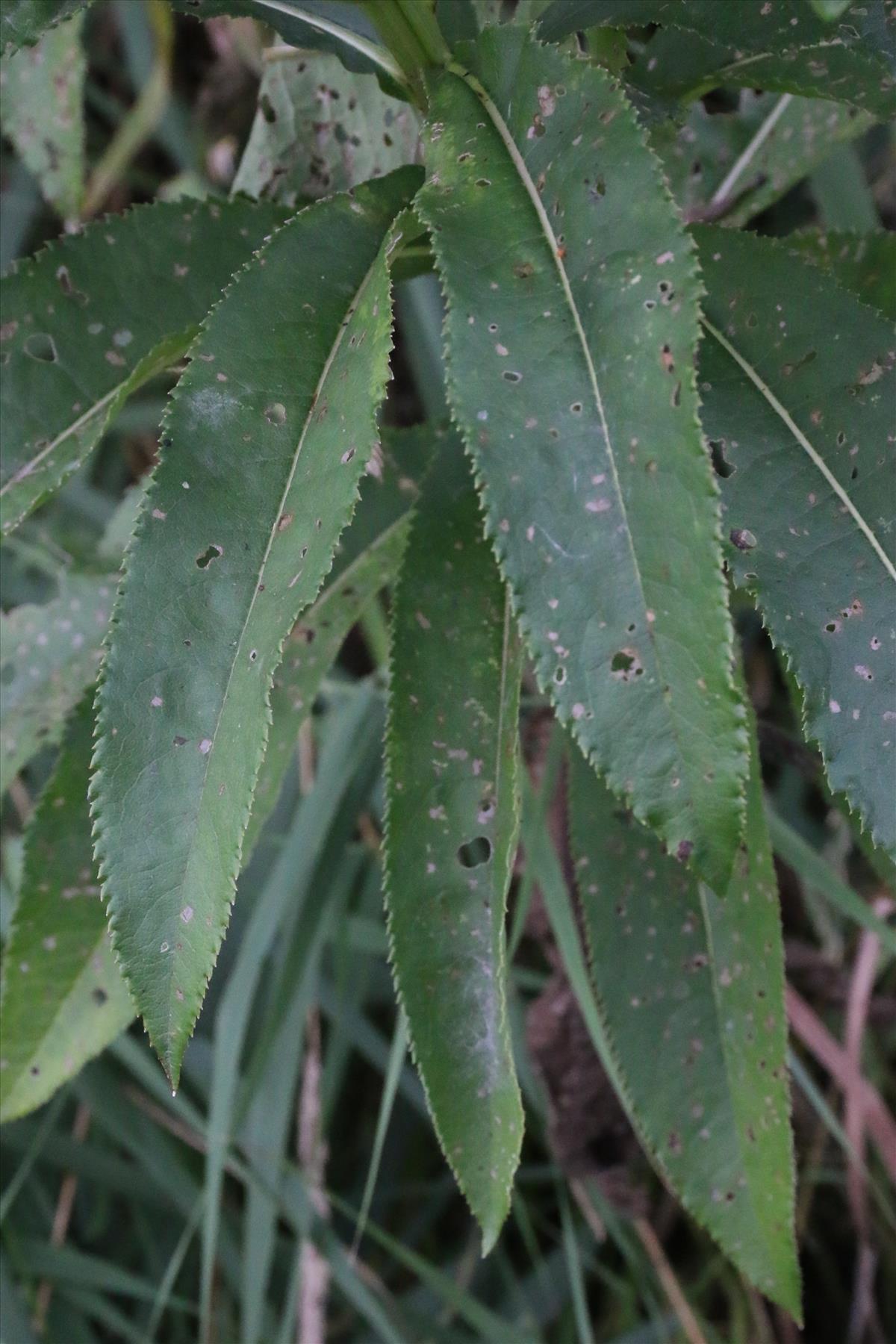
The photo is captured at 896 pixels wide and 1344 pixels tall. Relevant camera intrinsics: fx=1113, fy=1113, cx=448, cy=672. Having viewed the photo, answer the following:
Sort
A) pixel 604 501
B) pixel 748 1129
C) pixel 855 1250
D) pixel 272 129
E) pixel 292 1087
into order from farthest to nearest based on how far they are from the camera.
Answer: pixel 855 1250 → pixel 292 1087 → pixel 272 129 → pixel 748 1129 → pixel 604 501

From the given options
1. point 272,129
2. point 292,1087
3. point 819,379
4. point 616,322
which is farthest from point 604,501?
point 292,1087

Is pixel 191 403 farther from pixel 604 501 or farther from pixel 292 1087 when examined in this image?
pixel 292 1087

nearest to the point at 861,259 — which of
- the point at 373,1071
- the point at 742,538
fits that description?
the point at 742,538

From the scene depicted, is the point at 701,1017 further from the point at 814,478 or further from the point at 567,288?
the point at 567,288

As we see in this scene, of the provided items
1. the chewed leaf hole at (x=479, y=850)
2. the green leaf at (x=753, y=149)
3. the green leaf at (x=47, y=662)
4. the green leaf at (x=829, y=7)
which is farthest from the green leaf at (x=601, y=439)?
the green leaf at (x=47, y=662)

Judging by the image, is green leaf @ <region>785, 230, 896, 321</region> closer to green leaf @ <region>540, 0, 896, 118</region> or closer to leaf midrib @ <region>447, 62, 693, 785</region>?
green leaf @ <region>540, 0, 896, 118</region>

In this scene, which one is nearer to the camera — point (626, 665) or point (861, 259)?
point (626, 665)

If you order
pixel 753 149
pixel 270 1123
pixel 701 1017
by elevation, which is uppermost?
pixel 753 149
